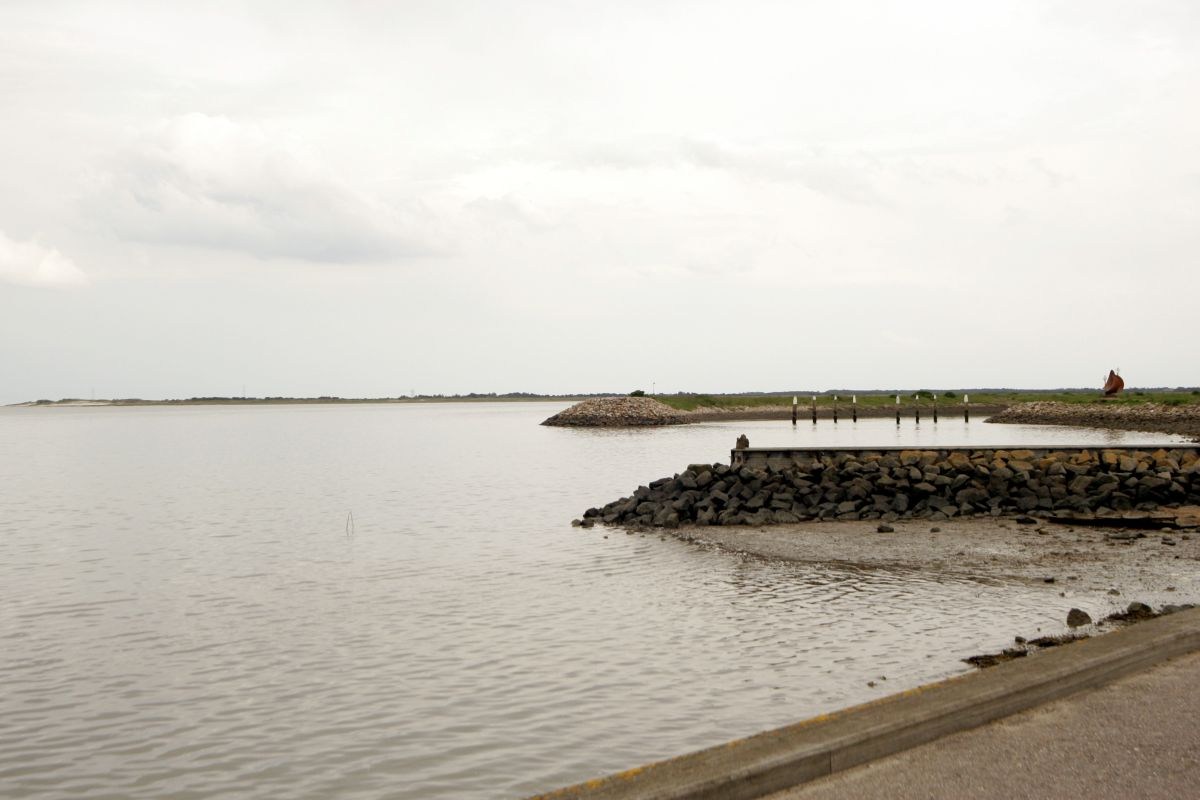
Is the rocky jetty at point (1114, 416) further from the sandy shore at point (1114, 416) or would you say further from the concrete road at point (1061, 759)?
the concrete road at point (1061, 759)

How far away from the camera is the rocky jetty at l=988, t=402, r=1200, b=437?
219 ft

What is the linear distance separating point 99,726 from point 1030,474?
67.0 ft

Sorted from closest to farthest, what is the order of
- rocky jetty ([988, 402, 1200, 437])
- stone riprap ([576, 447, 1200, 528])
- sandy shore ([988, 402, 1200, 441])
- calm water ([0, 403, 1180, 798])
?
1. calm water ([0, 403, 1180, 798])
2. stone riprap ([576, 447, 1200, 528])
3. sandy shore ([988, 402, 1200, 441])
4. rocky jetty ([988, 402, 1200, 437])

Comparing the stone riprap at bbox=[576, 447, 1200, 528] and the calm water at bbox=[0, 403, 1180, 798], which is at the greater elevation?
the stone riprap at bbox=[576, 447, 1200, 528]

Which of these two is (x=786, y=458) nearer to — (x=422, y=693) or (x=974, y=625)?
(x=974, y=625)

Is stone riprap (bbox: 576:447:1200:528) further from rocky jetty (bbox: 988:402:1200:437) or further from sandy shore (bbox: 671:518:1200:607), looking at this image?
rocky jetty (bbox: 988:402:1200:437)

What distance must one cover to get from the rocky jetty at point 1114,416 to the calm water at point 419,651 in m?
53.0

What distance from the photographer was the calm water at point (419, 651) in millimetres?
8016

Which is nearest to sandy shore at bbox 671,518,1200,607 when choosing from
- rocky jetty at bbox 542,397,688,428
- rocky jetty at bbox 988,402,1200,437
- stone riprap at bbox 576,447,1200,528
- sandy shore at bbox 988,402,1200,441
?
stone riprap at bbox 576,447,1200,528

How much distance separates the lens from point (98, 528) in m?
25.4

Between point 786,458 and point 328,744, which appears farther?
point 786,458

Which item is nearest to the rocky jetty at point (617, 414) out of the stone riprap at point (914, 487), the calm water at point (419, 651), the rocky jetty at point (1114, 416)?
the rocky jetty at point (1114, 416)

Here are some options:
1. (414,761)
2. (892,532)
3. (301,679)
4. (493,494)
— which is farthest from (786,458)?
(414,761)

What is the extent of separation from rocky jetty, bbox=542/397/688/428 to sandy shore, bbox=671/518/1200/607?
81.1 meters
